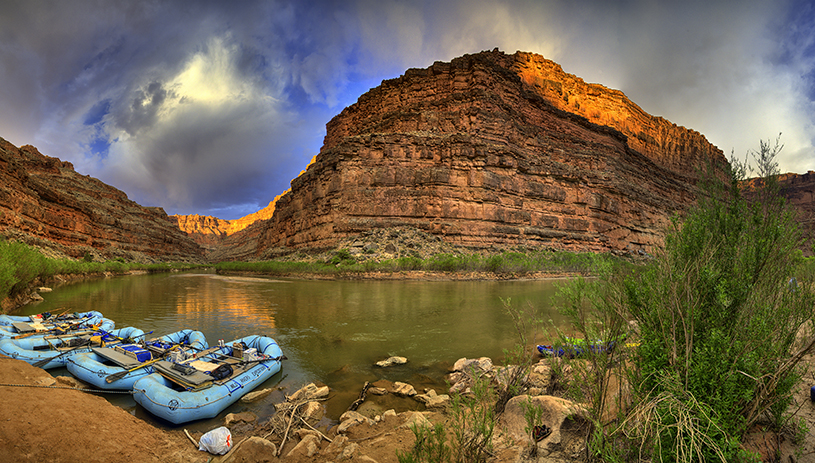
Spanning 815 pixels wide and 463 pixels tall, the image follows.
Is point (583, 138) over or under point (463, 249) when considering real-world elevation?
over

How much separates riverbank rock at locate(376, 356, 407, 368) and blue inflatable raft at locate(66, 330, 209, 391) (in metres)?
4.67

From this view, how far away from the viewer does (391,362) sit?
8477mm

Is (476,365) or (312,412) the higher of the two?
(476,365)

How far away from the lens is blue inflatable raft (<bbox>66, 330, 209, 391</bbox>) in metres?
6.64

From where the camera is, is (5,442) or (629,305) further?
(629,305)

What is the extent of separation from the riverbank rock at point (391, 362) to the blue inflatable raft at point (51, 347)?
22.7ft

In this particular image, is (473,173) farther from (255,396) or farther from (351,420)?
(351,420)

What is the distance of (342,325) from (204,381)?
6648mm

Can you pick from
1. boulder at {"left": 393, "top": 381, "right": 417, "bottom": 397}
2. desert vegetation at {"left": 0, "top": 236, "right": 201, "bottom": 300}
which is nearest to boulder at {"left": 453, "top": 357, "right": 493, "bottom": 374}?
boulder at {"left": 393, "top": 381, "right": 417, "bottom": 397}

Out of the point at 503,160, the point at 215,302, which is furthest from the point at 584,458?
the point at 503,160

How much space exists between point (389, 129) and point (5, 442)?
45830 millimetres

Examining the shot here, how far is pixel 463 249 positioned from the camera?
122 ft

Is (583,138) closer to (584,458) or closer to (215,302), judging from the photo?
(215,302)

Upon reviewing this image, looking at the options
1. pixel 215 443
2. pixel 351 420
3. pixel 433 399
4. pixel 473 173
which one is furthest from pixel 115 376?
pixel 473 173
